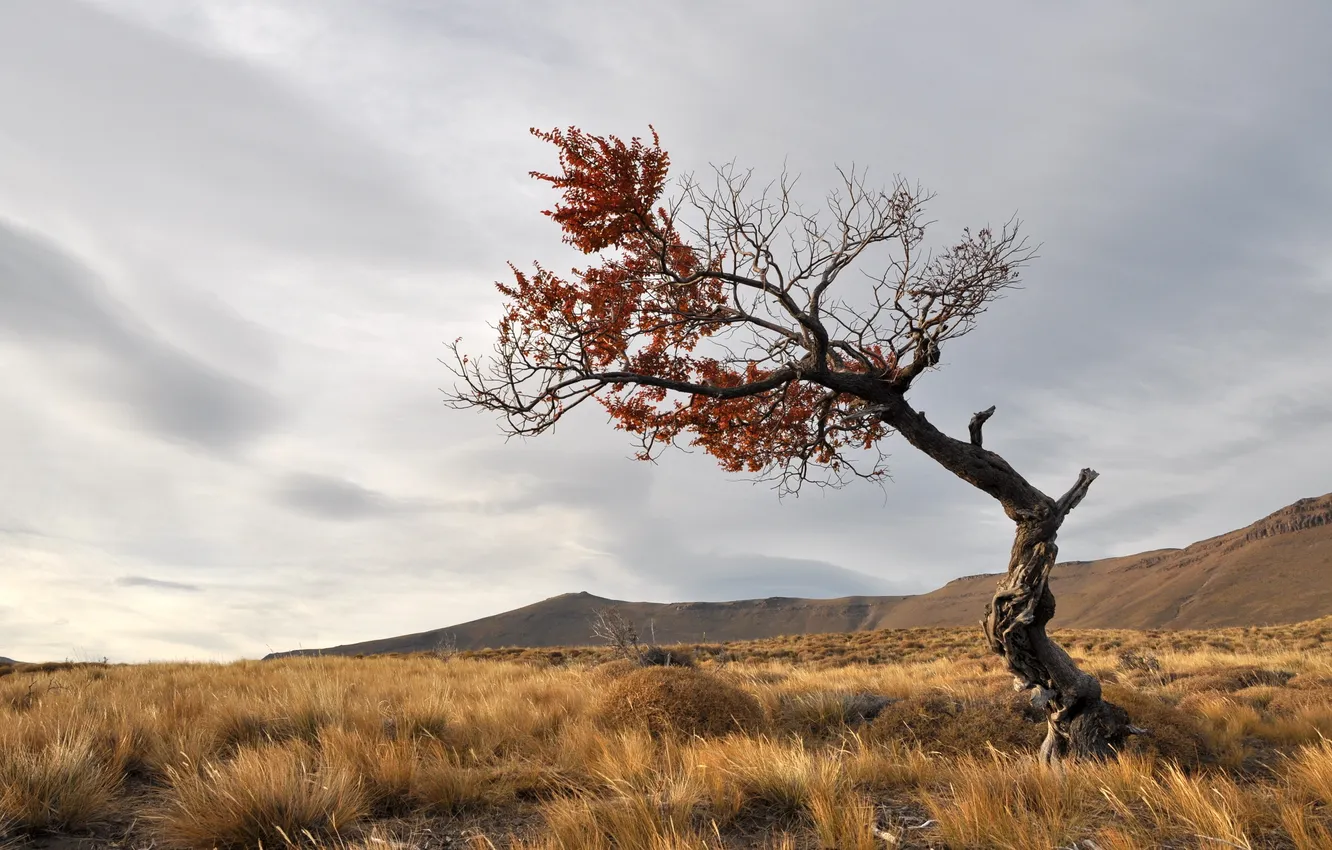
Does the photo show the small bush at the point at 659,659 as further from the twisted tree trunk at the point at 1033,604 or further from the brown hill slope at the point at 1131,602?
the brown hill slope at the point at 1131,602

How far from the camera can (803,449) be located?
1022 centimetres

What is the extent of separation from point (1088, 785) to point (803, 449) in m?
5.54

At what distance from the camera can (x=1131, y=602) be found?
388ft

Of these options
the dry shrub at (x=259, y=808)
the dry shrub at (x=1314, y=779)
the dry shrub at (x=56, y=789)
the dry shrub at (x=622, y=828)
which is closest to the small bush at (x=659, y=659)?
the dry shrub at (x=56, y=789)

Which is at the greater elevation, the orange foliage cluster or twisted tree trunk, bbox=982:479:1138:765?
the orange foliage cluster

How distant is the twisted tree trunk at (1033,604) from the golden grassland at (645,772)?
23.8 inches

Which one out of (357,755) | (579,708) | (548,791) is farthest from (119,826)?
(579,708)

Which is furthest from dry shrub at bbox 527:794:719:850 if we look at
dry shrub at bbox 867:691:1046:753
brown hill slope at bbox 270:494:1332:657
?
brown hill slope at bbox 270:494:1332:657

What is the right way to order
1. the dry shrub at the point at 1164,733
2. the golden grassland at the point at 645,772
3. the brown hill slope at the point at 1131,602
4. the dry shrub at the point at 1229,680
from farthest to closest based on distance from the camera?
the brown hill slope at the point at 1131,602, the dry shrub at the point at 1229,680, the dry shrub at the point at 1164,733, the golden grassland at the point at 645,772

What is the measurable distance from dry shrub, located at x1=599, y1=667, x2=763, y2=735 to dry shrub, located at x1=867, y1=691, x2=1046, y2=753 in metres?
1.61

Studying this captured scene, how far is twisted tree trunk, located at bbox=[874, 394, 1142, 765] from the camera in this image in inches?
303

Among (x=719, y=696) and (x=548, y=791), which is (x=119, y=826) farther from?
(x=719, y=696)

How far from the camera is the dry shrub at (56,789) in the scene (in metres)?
5.09

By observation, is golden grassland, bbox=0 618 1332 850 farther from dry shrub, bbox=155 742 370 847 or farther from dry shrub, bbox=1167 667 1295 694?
dry shrub, bbox=1167 667 1295 694
